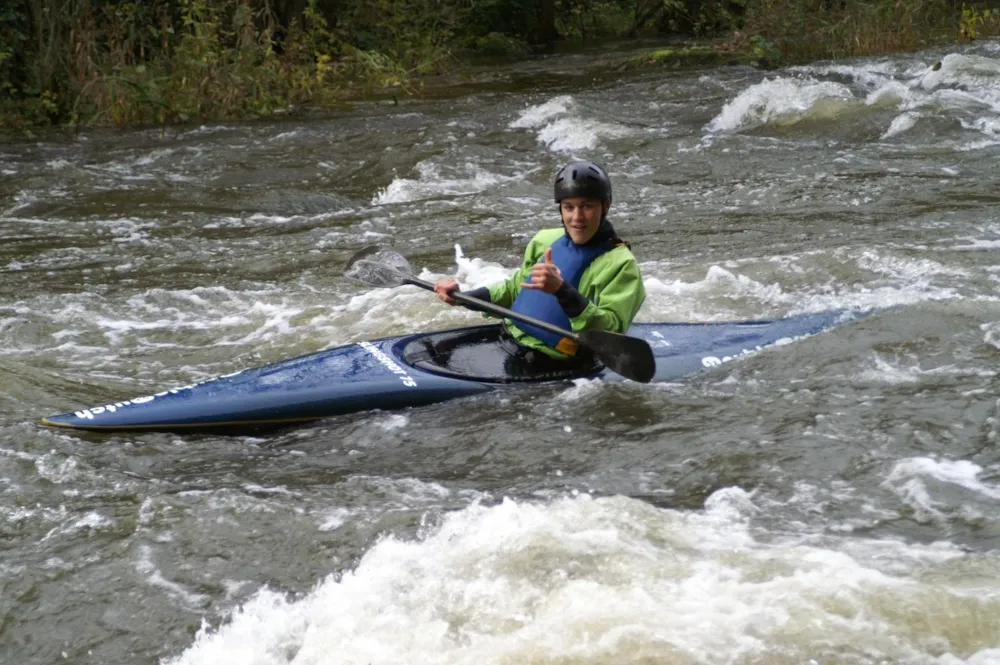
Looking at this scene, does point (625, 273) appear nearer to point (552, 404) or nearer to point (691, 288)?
point (552, 404)

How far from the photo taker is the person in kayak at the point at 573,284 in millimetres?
4230

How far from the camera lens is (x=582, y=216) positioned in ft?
14.3

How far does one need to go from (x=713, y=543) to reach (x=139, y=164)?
806 centimetres

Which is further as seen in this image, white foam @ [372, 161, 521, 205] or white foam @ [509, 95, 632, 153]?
white foam @ [509, 95, 632, 153]

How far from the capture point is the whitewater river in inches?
113

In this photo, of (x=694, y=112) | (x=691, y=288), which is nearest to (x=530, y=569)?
(x=691, y=288)

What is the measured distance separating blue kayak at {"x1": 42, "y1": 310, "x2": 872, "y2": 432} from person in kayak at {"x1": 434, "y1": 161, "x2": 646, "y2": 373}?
0.11 m

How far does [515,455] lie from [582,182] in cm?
108

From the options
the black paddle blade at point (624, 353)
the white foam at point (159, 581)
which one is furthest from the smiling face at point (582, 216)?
the white foam at point (159, 581)

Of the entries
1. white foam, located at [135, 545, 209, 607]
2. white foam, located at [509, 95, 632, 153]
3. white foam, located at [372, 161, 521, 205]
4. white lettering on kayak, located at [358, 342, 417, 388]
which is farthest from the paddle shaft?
white foam, located at [509, 95, 632, 153]

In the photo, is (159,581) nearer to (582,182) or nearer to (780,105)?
(582,182)

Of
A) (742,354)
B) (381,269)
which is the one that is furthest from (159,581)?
(742,354)

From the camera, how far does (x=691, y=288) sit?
6215 millimetres

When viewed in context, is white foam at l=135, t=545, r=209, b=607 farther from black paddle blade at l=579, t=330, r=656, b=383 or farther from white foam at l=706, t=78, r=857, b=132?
white foam at l=706, t=78, r=857, b=132
